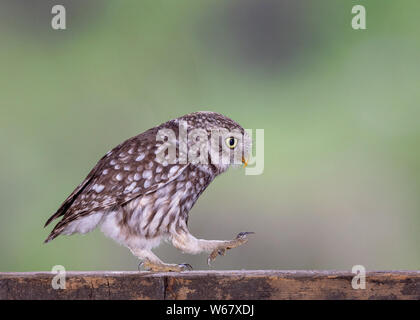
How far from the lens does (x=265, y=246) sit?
426cm

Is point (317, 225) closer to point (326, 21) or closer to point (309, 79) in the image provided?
point (309, 79)

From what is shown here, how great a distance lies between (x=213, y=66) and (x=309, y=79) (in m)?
0.68

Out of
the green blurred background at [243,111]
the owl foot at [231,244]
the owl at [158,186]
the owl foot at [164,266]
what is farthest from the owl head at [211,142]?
the green blurred background at [243,111]

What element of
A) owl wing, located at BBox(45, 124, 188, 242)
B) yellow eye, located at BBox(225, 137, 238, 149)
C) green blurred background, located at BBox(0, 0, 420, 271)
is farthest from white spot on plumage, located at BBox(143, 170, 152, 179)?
green blurred background, located at BBox(0, 0, 420, 271)

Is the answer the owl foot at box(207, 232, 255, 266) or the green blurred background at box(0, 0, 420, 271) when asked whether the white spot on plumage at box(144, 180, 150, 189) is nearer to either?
the owl foot at box(207, 232, 255, 266)

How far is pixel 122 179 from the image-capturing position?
230 centimetres

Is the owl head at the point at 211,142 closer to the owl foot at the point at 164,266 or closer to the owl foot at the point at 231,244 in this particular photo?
the owl foot at the point at 231,244

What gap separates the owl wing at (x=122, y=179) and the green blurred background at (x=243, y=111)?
170 centimetres

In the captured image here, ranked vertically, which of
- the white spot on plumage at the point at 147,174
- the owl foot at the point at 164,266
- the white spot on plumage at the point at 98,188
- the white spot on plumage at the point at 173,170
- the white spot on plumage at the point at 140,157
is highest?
the white spot on plumage at the point at 140,157

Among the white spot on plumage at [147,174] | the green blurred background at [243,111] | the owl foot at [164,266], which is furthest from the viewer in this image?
the green blurred background at [243,111]

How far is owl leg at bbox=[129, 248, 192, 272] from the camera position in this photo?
83.0 inches

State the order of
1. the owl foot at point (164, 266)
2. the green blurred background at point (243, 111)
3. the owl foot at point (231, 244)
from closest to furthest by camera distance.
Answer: the owl foot at point (164, 266), the owl foot at point (231, 244), the green blurred background at point (243, 111)

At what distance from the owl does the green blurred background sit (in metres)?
1.71

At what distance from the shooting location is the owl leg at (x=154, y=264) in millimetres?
2107
